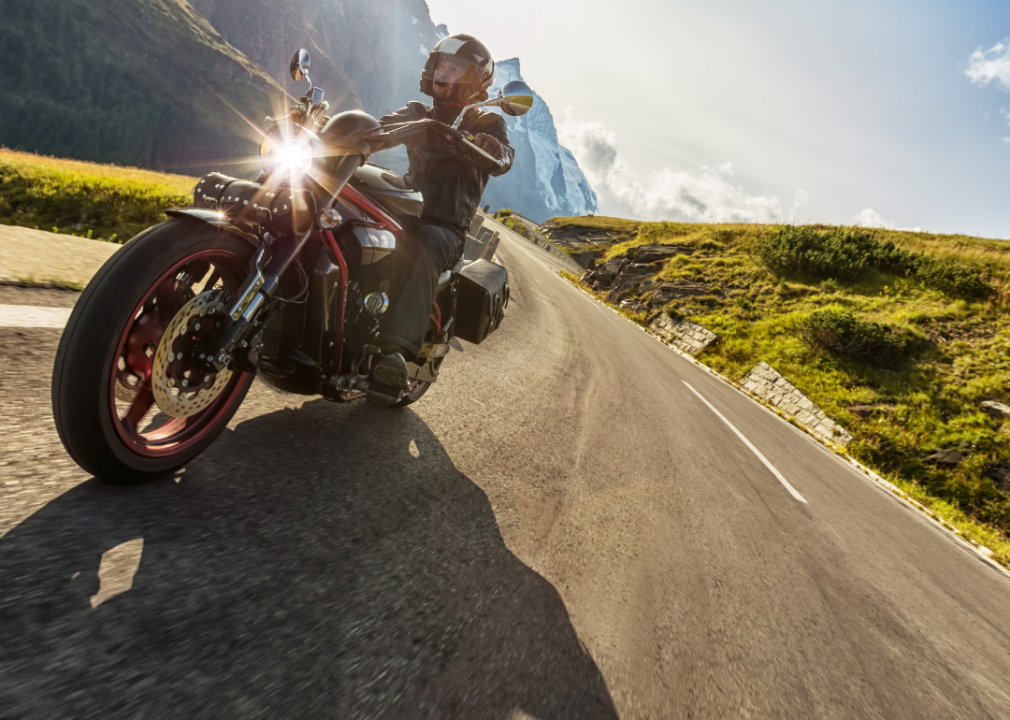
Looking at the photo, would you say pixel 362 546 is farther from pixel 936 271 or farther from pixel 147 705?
pixel 936 271

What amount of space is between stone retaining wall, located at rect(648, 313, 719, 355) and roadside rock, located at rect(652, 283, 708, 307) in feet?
3.43

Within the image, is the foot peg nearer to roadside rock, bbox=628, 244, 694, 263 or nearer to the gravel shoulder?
the gravel shoulder

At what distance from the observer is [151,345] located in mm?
1850

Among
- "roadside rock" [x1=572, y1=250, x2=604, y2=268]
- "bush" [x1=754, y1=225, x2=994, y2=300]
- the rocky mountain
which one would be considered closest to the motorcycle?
"bush" [x1=754, y1=225, x2=994, y2=300]

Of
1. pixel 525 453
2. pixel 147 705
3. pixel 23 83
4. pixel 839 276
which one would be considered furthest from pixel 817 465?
pixel 23 83

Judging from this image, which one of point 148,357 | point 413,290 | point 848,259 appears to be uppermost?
point 848,259

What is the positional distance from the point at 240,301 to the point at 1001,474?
42.6 feet

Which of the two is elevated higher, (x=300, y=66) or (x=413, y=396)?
(x=300, y=66)

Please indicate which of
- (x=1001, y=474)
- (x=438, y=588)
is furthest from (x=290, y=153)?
(x=1001, y=474)

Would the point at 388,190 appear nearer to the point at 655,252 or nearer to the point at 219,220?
the point at 219,220

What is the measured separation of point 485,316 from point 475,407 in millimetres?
841

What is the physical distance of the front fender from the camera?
1802 millimetres

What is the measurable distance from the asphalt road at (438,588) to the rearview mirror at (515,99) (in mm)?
1910

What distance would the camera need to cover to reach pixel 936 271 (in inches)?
691
